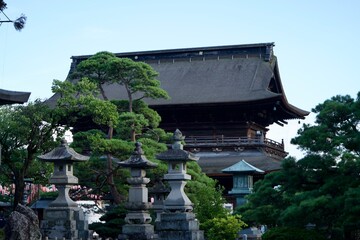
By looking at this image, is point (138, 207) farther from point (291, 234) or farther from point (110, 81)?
point (110, 81)

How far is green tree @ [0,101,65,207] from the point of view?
35.8 m

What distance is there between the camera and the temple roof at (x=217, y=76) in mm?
47694

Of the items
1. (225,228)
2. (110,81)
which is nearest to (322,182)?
(225,228)

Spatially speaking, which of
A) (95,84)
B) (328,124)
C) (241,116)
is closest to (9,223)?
(328,124)

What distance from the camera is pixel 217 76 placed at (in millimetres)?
51906

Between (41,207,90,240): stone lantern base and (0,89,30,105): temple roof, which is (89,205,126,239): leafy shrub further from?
(0,89,30,105): temple roof

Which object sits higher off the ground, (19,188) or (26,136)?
(26,136)

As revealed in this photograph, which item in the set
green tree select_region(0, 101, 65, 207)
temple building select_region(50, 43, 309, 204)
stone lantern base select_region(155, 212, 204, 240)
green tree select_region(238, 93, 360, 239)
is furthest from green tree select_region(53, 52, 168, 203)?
green tree select_region(238, 93, 360, 239)

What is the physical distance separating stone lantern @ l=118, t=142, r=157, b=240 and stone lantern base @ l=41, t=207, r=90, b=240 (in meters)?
1.61

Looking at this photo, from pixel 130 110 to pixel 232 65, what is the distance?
593 inches

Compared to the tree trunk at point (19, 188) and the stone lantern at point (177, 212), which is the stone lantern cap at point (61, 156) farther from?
the tree trunk at point (19, 188)

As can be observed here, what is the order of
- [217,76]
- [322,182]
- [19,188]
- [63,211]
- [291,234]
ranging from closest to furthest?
[291,234] → [322,182] → [63,211] → [19,188] → [217,76]

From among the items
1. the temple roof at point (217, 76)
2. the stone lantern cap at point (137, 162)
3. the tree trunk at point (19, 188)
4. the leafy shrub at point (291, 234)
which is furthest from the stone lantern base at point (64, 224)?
the temple roof at point (217, 76)

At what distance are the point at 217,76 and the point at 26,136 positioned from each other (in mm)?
19311
